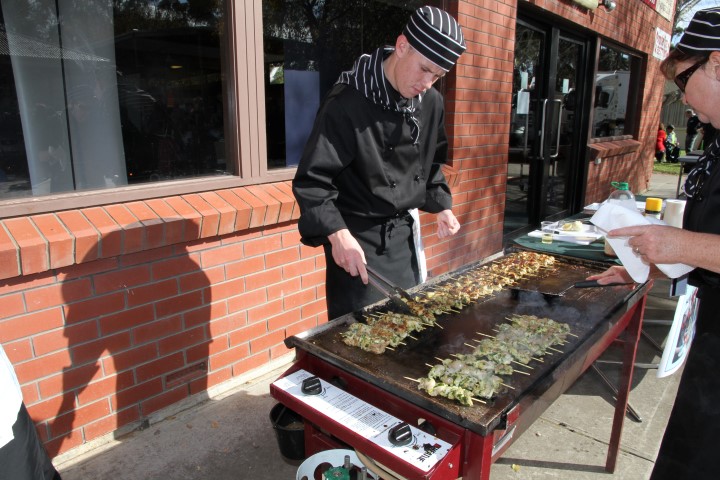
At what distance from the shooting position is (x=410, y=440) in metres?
1.45

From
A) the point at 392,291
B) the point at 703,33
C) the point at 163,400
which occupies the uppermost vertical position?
the point at 703,33

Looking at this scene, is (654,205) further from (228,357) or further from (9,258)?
(9,258)

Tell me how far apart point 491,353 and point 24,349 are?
7.15 ft

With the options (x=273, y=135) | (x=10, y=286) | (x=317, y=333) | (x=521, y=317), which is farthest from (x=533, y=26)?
(x=10, y=286)

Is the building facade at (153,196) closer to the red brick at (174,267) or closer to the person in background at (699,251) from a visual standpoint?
the red brick at (174,267)

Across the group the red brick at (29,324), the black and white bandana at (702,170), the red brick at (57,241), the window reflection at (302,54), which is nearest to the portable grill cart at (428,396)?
the black and white bandana at (702,170)

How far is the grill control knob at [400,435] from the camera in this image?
4.69 ft

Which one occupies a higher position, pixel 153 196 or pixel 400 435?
pixel 153 196

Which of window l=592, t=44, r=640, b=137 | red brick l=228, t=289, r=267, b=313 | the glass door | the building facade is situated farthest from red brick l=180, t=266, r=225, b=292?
window l=592, t=44, r=640, b=137

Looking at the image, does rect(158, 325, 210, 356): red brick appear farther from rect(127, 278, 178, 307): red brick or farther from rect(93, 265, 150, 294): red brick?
rect(93, 265, 150, 294): red brick

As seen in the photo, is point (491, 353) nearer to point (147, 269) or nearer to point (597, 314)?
point (597, 314)

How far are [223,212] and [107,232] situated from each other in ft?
→ 2.14

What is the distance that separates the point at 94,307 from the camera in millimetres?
2650

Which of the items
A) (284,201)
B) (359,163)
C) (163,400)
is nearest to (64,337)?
(163,400)
